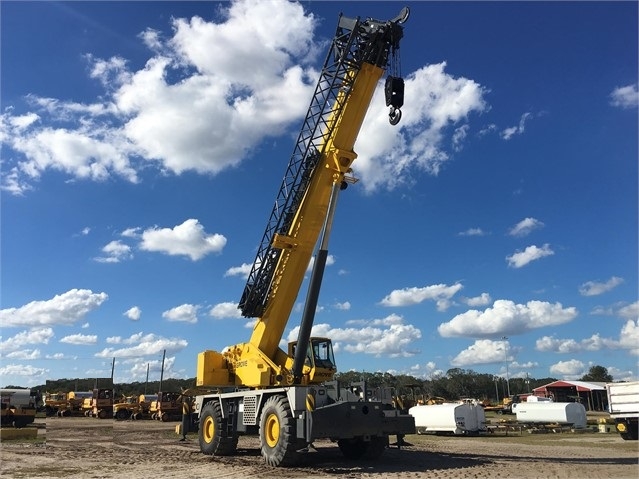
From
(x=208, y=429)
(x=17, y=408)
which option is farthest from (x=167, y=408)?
(x=208, y=429)

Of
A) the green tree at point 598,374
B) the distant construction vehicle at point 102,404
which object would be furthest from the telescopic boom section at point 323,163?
the green tree at point 598,374

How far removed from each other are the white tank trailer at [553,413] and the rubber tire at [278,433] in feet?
88.8

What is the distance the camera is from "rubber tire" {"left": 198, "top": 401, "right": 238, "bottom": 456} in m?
17.2

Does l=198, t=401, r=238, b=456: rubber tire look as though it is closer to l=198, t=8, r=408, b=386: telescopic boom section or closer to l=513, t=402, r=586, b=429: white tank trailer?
l=198, t=8, r=408, b=386: telescopic boom section

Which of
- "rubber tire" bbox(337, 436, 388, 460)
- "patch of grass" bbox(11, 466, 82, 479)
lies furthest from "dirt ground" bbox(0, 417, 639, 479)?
"rubber tire" bbox(337, 436, 388, 460)

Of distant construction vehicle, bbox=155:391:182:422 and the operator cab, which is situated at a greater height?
the operator cab

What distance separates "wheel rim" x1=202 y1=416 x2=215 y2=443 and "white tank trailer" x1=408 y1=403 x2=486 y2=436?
15157 millimetres

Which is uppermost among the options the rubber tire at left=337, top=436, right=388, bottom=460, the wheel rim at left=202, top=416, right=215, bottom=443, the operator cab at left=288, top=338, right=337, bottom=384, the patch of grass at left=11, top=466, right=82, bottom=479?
the operator cab at left=288, top=338, right=337, bottom=384

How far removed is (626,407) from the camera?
25.6 meters

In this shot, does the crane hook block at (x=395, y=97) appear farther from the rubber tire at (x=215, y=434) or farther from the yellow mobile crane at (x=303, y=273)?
the rubber tire at (x=215, y=434)

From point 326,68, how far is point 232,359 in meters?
10.3

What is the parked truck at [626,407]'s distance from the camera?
2509 cm

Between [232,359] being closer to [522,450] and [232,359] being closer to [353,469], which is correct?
[353,469]

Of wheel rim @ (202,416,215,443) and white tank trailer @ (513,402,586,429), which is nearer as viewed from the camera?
wheel rim @ (202,416,215,443)
